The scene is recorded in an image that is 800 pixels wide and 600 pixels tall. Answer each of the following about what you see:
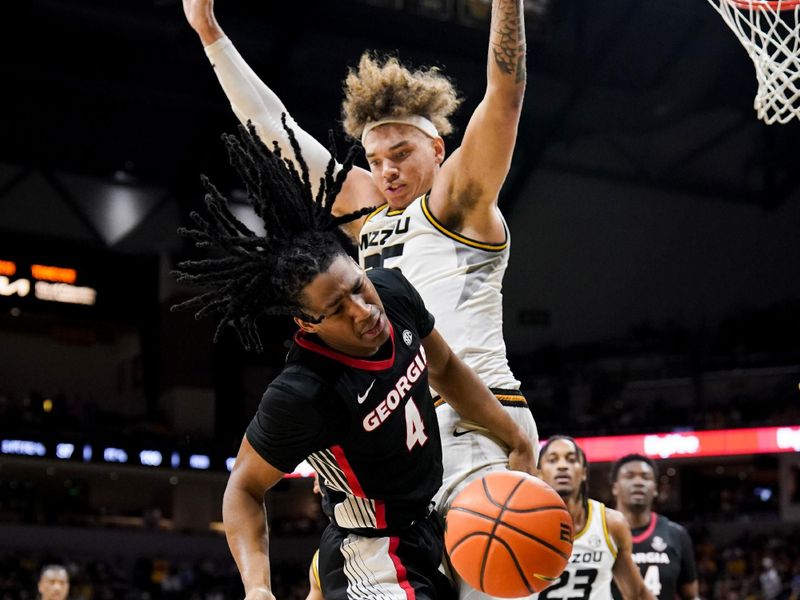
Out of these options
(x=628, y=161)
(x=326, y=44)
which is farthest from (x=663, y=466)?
(x=326, y=44)

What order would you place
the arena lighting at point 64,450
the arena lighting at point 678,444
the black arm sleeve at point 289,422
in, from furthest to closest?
the arena lighting at point 64,450
the arena lighting at point 678,444
the black arm sleeve at point 289,422

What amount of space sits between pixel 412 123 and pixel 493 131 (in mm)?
519

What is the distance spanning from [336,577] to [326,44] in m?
15.0

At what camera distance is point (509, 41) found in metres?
3.41

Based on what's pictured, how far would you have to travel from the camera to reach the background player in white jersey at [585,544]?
18.7 feet

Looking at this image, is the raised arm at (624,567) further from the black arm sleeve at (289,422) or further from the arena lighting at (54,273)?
the arena lighting at (54,273)

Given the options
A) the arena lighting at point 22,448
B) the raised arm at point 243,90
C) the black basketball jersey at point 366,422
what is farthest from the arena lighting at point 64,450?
the black basketball jersey at point 366,422

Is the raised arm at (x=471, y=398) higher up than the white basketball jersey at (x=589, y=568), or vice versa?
the raised arm at (x=471, y=398)

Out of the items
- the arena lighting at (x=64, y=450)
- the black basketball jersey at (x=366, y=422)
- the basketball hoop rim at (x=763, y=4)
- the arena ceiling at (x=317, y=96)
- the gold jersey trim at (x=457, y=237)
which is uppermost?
the arena ceiling at (x=317, y=96)

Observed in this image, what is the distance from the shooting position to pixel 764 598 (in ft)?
52.2

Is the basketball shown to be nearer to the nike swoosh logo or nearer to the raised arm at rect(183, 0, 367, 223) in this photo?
the nike swoosh logo

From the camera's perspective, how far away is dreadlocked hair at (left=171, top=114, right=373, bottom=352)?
114 inches

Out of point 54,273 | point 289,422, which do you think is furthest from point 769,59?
point 54,273

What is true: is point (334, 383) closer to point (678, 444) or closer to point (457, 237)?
point (457, 237)
